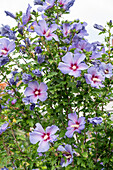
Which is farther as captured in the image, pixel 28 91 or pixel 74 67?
pixel 28 91

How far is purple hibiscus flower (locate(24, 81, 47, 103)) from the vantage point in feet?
5.09

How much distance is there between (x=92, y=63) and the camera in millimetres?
1512

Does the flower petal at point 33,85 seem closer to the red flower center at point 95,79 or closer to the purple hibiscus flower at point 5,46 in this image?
the purple hibiscus flower at point 5,46

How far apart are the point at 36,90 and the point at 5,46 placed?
41cm

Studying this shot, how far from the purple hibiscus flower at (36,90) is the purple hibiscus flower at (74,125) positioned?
Answer: 0.28 m

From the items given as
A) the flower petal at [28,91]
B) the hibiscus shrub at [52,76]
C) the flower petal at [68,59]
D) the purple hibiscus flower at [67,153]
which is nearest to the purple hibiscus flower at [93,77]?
the hibiscus shrub at [52,76]

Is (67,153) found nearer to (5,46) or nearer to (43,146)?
(43,146)

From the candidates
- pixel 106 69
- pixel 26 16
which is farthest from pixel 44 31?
pixel 106 69

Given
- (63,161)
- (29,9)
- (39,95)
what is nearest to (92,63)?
(39,95)

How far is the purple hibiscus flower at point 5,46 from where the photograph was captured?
1.50 metres

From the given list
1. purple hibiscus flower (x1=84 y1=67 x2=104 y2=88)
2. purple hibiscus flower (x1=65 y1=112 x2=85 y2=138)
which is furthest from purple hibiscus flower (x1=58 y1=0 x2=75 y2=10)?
purple hibiscus flower (x1=65 y1=112 x2=85 y2=138)

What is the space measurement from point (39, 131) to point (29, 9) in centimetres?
92

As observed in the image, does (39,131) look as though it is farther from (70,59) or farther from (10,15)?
(10,15)

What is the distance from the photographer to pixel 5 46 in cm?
154
